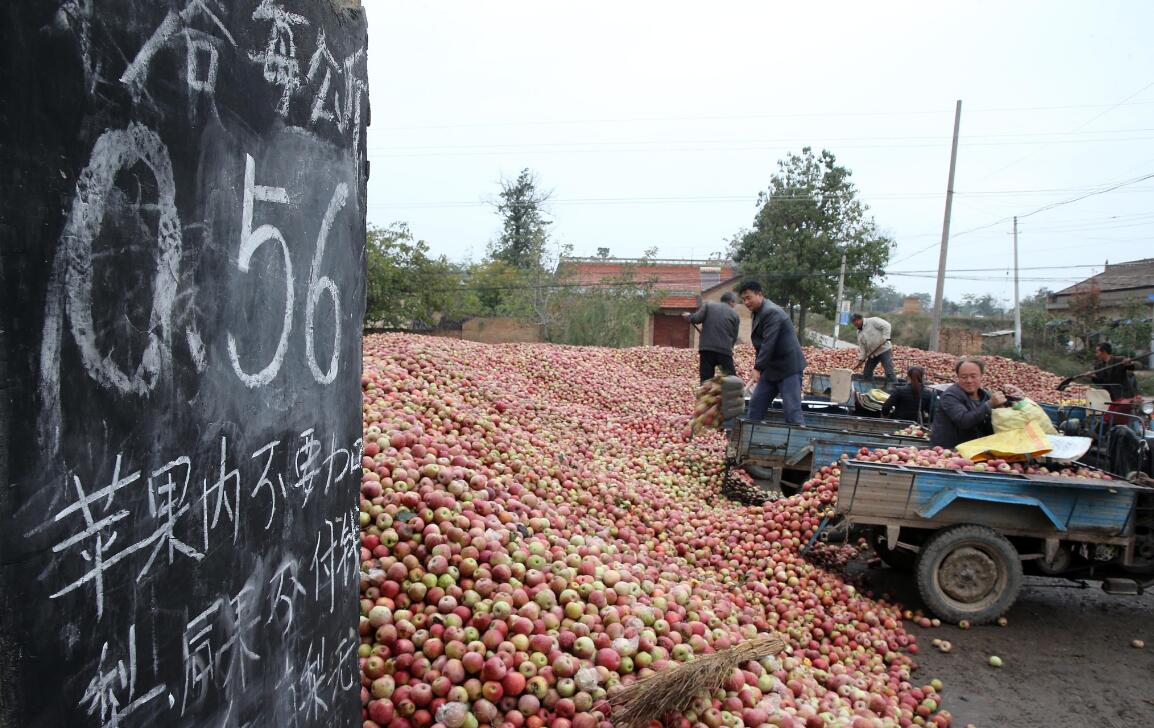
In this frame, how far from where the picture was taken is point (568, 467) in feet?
20.5

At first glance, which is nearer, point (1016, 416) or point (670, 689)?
point (670, 689)

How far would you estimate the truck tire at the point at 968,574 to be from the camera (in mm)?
5469

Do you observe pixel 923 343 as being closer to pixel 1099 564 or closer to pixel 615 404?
pixel 615 404

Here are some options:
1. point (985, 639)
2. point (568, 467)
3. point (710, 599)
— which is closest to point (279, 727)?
point (710, 599)

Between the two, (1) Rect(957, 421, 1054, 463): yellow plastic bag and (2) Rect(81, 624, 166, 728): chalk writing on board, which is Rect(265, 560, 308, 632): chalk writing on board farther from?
(1) Rect(957, 421, 1054, 463): yellow plastic bag

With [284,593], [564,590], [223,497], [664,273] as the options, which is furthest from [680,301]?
[223,497]

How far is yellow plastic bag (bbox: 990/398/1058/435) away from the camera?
6.20 meters

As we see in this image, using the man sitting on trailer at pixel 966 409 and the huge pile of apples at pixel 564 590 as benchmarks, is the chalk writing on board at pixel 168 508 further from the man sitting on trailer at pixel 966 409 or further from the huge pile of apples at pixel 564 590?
the man sitting on trailer at pixel 966 409

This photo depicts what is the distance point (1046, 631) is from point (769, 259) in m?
31.6

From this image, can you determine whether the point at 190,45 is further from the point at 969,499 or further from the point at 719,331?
the point at 719,331

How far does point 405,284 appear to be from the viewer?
98.1 ft

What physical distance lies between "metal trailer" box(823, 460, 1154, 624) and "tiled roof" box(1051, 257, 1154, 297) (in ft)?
129

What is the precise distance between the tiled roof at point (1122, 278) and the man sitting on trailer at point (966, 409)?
A: 126 ft

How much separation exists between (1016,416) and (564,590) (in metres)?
4.47
